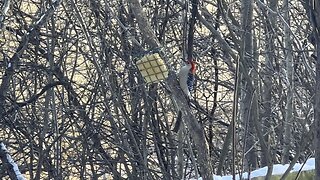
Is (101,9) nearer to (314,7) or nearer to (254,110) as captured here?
(254,110)

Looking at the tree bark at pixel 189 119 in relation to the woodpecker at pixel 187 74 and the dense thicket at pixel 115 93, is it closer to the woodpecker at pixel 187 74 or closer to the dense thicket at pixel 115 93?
the woodpecker at pixel 187 74

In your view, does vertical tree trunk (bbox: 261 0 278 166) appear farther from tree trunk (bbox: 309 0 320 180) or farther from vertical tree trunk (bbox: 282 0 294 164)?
tree trunk (bbox: 309 0 320 180)

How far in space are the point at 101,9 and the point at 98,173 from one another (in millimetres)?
1610

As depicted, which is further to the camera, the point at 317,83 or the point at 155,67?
the point at 155,67

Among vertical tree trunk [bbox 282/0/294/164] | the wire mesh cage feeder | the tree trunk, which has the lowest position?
the tree trunk


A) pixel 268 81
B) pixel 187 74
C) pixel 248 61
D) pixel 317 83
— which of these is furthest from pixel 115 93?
pixel 317 83

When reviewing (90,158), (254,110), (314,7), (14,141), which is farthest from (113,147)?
(314,7)

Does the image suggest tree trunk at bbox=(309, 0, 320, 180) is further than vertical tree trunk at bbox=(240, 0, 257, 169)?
No

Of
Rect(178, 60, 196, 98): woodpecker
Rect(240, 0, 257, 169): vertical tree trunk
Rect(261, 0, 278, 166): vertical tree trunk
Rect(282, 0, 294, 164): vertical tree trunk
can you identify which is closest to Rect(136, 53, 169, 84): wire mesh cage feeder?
Rect(178, 60, 196, 98): woodpecker

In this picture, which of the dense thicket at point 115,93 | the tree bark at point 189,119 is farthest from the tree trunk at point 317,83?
the dense thicket at point 115,93

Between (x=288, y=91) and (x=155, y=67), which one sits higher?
(x=288, y=91)

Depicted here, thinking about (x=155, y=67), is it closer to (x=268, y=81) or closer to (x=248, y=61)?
(x=248, y=61)

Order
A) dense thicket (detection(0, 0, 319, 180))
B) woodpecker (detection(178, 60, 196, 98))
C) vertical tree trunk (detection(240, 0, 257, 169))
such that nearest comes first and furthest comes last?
woodpecker (detection(178, 60, 196, 98)) < vertical tree trunk (detection(240, 0, 257, 169)) < dense thicket (detection(0, 0, 319, 180))

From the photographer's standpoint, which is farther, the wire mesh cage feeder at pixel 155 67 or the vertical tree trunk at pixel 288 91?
the vertical tree trunk at pixel 288 91
